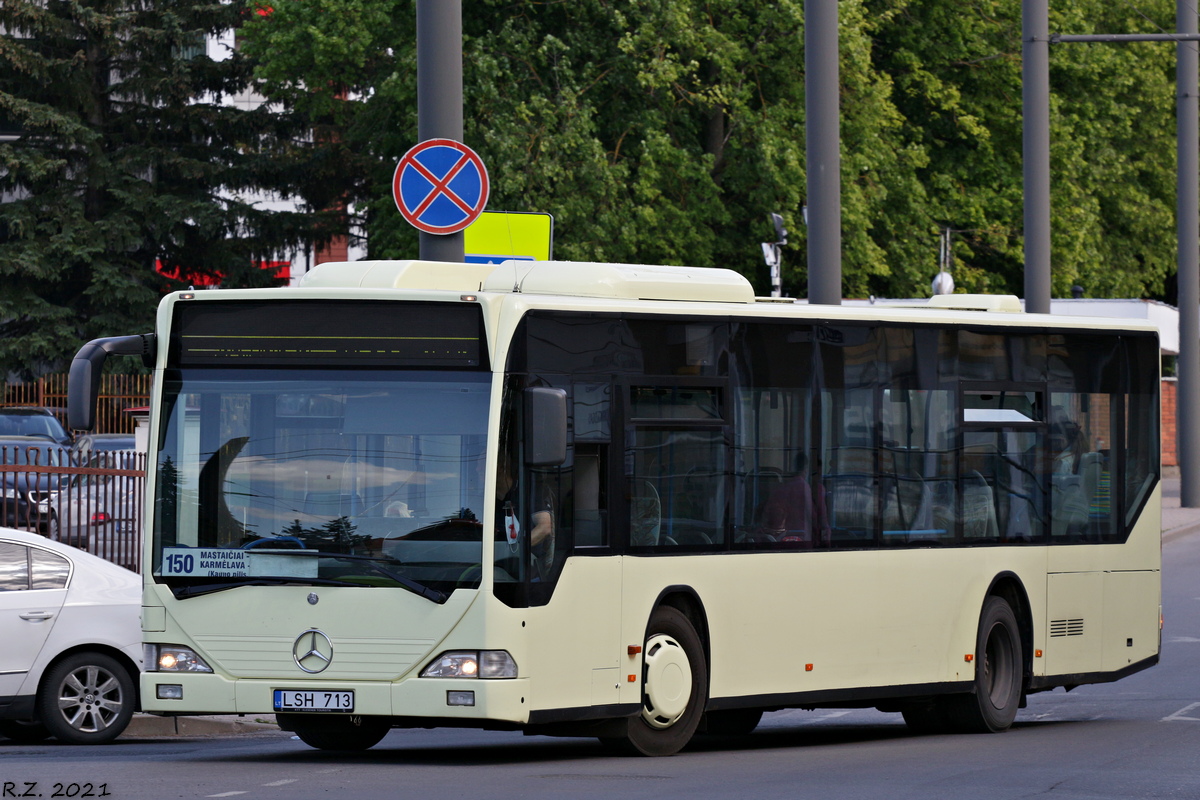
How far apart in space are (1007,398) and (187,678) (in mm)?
6212

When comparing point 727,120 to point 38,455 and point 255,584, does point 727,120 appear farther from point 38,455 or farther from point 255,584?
point 255,584

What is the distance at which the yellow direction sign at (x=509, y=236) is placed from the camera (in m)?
14.1

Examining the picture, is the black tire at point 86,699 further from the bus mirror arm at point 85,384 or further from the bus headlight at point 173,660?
the bus mirror arm at point 85,384

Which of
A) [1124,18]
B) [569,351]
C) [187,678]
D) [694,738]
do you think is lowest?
[694,738]

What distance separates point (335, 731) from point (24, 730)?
3136mm

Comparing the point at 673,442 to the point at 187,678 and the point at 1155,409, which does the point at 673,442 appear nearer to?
the point at 187,678

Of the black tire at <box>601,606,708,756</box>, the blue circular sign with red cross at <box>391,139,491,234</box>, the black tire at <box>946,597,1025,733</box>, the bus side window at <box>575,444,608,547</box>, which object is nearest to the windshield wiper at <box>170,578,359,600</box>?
the bus side window at <box>575,444,608,547</box>

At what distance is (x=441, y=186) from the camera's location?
505 inches

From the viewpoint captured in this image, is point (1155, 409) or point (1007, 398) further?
point (1155, 409)

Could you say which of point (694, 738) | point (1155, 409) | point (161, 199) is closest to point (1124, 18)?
point (161, 199)

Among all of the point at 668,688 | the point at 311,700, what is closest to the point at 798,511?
the point at 668,688

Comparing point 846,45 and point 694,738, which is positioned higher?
point 846,45

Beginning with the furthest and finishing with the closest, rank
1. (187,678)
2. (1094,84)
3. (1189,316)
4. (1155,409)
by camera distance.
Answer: (1094,84) → (1189,316) → (1155,409) → (187,678)

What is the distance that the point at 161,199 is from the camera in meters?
45.3
